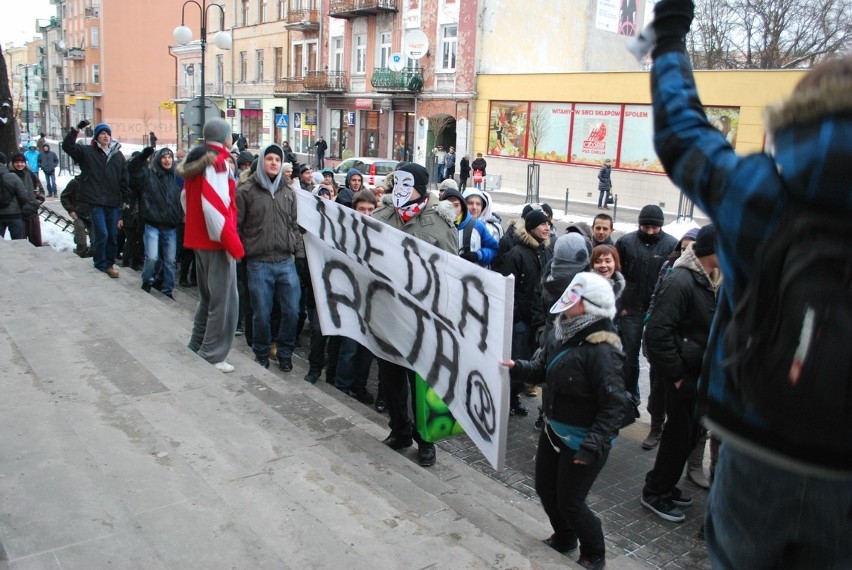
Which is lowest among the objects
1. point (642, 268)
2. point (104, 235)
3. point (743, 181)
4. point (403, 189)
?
point (104, 235)

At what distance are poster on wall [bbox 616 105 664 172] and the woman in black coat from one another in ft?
90.1

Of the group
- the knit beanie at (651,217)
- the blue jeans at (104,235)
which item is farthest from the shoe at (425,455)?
the blue jeans at (104,235)

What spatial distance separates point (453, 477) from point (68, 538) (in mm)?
2508

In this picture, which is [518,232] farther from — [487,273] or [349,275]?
[487,273]

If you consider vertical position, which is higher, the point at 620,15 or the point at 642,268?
the point at 620,15

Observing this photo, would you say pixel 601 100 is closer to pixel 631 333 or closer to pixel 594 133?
pixel 594 133

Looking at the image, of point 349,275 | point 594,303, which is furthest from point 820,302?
point 349,275

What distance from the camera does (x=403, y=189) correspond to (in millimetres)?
5539

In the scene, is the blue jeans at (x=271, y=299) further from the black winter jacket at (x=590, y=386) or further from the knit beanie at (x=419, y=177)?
the black winter jacket at (x=590, y=386)

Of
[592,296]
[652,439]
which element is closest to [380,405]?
[652,439]

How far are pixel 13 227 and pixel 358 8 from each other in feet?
113

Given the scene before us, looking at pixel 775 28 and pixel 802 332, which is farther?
pixel 775 28

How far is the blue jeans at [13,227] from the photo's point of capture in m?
11.1

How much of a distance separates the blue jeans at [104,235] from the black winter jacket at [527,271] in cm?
522
